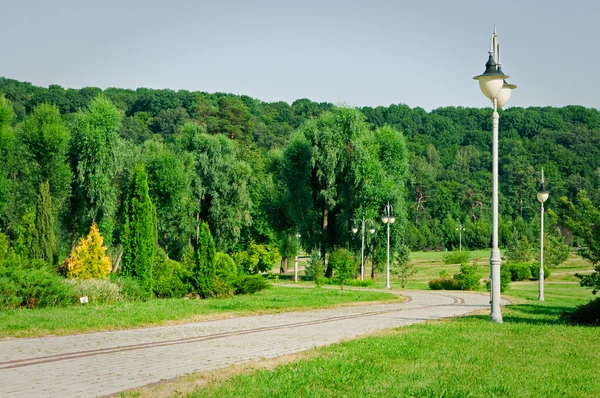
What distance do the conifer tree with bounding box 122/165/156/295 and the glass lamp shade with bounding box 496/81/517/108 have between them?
50.9 feet

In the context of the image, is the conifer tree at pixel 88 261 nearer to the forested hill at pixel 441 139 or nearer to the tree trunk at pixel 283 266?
the forested hill at pixel 441 139

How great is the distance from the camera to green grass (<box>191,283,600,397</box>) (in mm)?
6906

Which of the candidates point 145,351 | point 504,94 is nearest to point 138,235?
point 145,351

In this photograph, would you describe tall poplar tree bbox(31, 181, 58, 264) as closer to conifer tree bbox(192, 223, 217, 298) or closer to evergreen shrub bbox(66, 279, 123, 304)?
conifer tree bbox(192, 223, 217, 298)

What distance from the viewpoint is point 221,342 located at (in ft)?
39.9

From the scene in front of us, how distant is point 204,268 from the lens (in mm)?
25578

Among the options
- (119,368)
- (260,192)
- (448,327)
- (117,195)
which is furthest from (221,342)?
(260,192)

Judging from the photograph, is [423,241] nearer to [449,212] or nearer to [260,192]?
[449,212]

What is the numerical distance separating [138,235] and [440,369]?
19.2 meters

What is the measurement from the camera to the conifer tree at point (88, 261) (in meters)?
29.2

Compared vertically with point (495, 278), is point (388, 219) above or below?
above

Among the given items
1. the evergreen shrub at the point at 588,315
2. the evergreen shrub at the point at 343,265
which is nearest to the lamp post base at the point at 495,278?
the evergreen shrub at the point at 588,315

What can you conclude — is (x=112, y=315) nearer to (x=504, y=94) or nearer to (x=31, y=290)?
(x=31, y=290)

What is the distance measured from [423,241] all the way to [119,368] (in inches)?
3983
